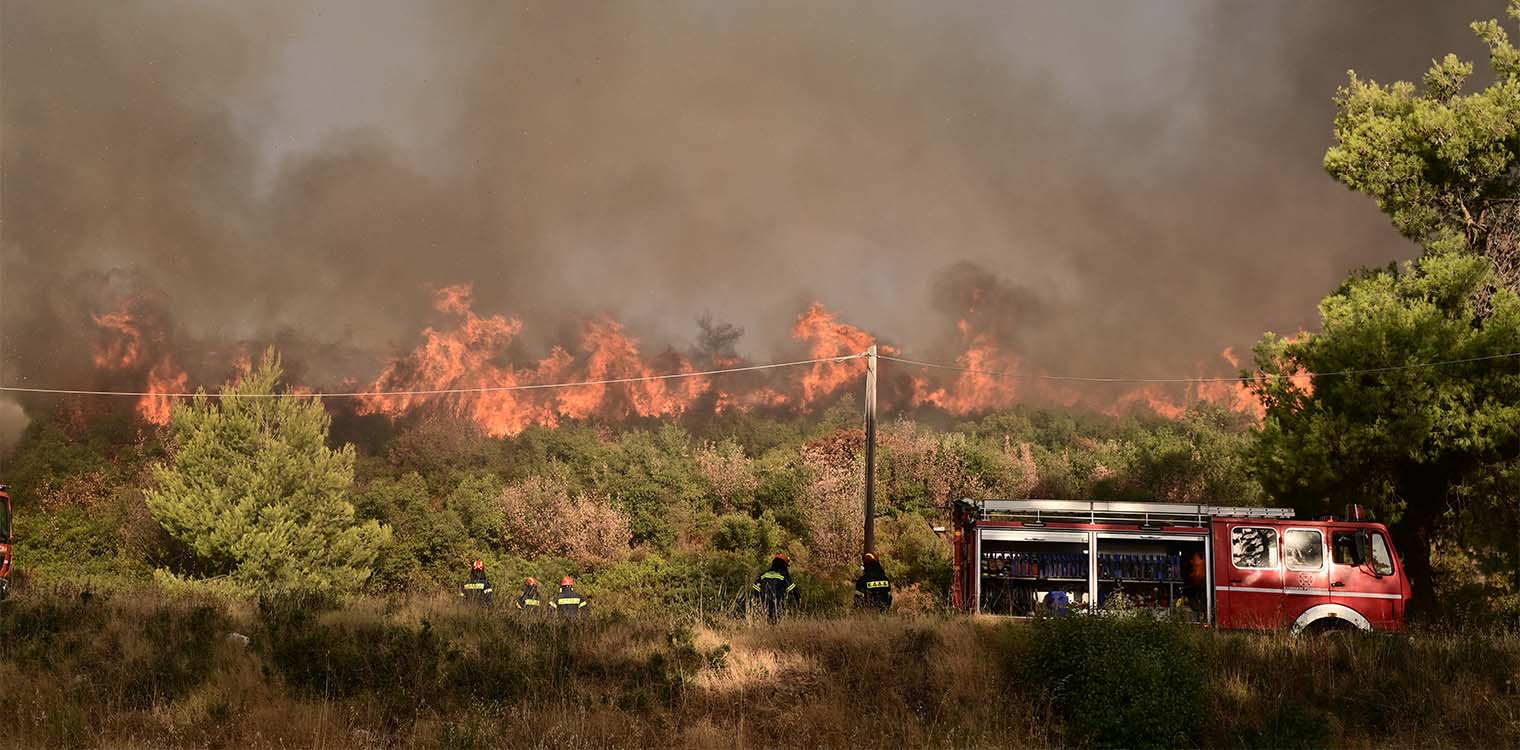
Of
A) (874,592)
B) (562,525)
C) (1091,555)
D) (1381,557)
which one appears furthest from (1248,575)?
(562,525)

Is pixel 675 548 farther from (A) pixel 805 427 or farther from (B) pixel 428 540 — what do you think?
(A) pixel 805 427

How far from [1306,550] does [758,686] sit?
8.64m

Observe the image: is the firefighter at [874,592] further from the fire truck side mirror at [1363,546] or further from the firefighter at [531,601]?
the fire truck side mirror at [1363,546]

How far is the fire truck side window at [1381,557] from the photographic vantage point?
1598 centimetres

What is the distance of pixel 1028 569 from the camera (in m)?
17.2

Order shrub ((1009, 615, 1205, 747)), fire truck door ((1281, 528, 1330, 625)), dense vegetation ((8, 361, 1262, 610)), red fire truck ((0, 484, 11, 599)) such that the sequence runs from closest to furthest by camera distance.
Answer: shrub ((1009, 615, 1205, 747)) < fire truck door ((1281, 528, 1330, 625)) < red fire truck ((0, 484, 11, 599)) < dense vegetation ((8, 361, 1262, 610))

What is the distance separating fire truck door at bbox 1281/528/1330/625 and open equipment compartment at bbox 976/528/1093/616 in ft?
9.11

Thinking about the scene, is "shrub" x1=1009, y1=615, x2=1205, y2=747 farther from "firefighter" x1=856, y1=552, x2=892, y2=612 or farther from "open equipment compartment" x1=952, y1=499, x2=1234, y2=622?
"firefighter" x1=856, y1=552, x2=892, y2=612

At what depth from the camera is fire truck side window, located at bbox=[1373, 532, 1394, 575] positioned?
15984 millimetres

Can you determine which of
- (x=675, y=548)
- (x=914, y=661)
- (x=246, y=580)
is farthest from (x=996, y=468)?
(x=914, y=661)

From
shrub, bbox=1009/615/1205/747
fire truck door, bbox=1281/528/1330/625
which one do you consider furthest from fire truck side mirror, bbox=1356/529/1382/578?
shrub, bbox=1009/615/1205/747

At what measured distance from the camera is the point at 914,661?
1333 cm

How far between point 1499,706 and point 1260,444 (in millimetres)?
10808

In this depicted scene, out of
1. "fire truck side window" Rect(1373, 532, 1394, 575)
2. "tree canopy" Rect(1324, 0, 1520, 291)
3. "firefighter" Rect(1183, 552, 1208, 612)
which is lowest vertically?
"firefighter" Rect(1183, 552, 1208, 612)
